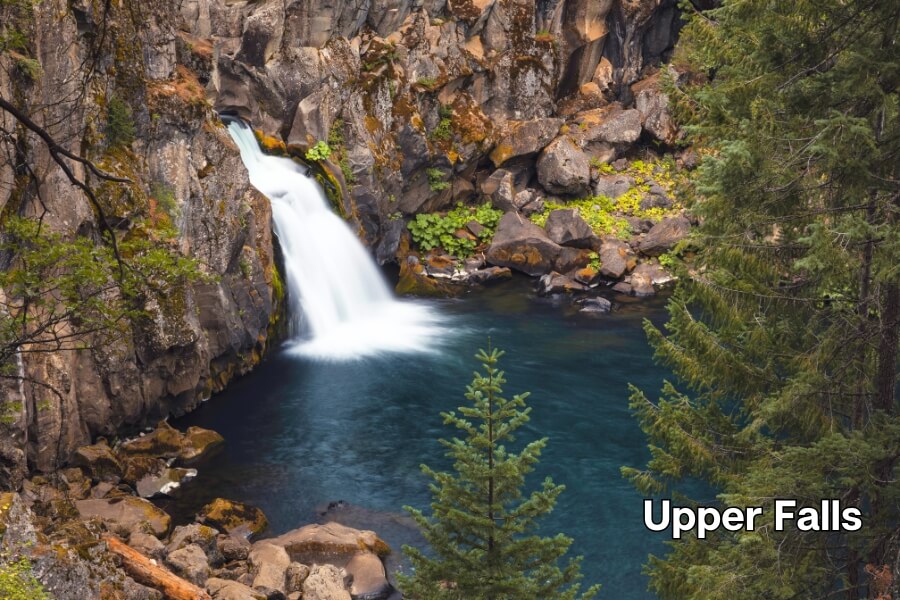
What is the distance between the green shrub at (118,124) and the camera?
19.2 m

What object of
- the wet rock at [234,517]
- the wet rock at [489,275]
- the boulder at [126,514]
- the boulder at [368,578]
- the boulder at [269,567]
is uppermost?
the wet rock at [489,275]

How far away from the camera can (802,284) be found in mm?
10078

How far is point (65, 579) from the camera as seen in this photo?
923 centimetres

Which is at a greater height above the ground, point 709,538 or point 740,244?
point 740,244

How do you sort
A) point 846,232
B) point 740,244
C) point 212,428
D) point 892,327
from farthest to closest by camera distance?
point 212,428, point 740,244, point 892,327, point 846,232

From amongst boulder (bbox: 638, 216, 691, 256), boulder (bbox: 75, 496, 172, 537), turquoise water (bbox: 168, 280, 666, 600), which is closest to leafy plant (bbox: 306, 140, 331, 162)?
turquoise water (bbox: 168, 280, 666, 600)

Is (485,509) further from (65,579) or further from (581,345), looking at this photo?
(581,345)

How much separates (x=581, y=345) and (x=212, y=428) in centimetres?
1288

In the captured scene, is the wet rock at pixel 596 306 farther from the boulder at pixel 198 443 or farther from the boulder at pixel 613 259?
the boulder at pixel 198 443

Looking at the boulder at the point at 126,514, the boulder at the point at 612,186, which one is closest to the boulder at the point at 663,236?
the boulder at the point at 612,186

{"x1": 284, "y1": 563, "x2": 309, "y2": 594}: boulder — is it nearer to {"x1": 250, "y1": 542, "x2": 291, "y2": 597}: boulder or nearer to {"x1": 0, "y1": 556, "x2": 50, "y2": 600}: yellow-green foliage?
{"x1": 250, "y1": 542, "x2": 291, "y2": 597}: boulder

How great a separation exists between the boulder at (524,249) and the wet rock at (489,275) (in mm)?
470

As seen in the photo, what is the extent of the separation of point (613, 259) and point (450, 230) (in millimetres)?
7357

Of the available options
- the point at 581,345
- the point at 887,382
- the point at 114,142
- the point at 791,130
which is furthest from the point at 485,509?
the point at 581,345
